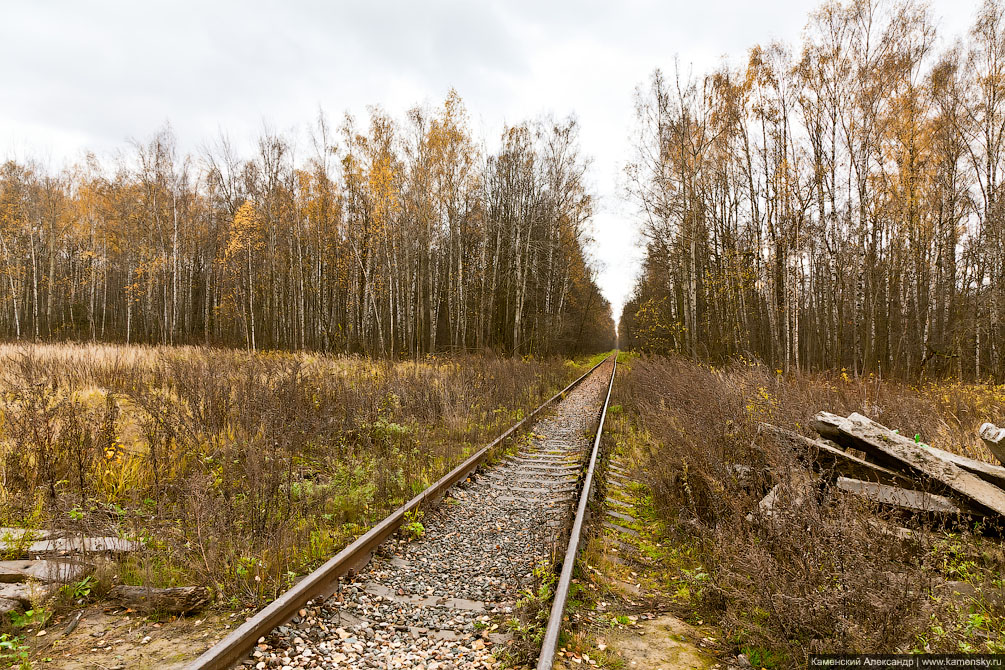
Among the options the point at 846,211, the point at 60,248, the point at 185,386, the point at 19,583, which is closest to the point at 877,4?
the point at 846,211

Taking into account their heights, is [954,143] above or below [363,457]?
above

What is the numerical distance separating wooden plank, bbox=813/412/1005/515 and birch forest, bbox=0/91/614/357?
53.9 ft

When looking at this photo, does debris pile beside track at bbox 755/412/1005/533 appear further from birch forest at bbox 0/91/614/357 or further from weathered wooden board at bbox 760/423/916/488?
birch forest at bbox 0/91/614/357

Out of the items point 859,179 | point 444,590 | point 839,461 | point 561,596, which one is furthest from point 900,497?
point 859,179

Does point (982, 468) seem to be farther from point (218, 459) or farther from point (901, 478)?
point (218, 459)

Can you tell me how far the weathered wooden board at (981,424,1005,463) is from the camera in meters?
3.99

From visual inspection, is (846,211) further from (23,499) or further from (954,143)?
(23,499)

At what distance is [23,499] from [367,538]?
3744mm

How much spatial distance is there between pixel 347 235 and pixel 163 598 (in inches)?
938

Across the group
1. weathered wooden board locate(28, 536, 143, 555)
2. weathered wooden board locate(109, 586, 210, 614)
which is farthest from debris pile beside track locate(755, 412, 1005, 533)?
weathered wooden board locate(28, 536, 143, 555)

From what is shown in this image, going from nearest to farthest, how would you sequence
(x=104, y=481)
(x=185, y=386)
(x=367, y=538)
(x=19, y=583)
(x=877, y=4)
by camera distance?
(x=19, y=583) → (x=367, y=538) → (x=104, y=481) → (x=185, y=386) → (x=877, y=4)

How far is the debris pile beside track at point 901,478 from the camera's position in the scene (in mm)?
3701

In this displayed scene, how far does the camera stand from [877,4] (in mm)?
14555

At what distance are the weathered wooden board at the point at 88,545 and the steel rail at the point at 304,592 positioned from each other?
64.5 inches
